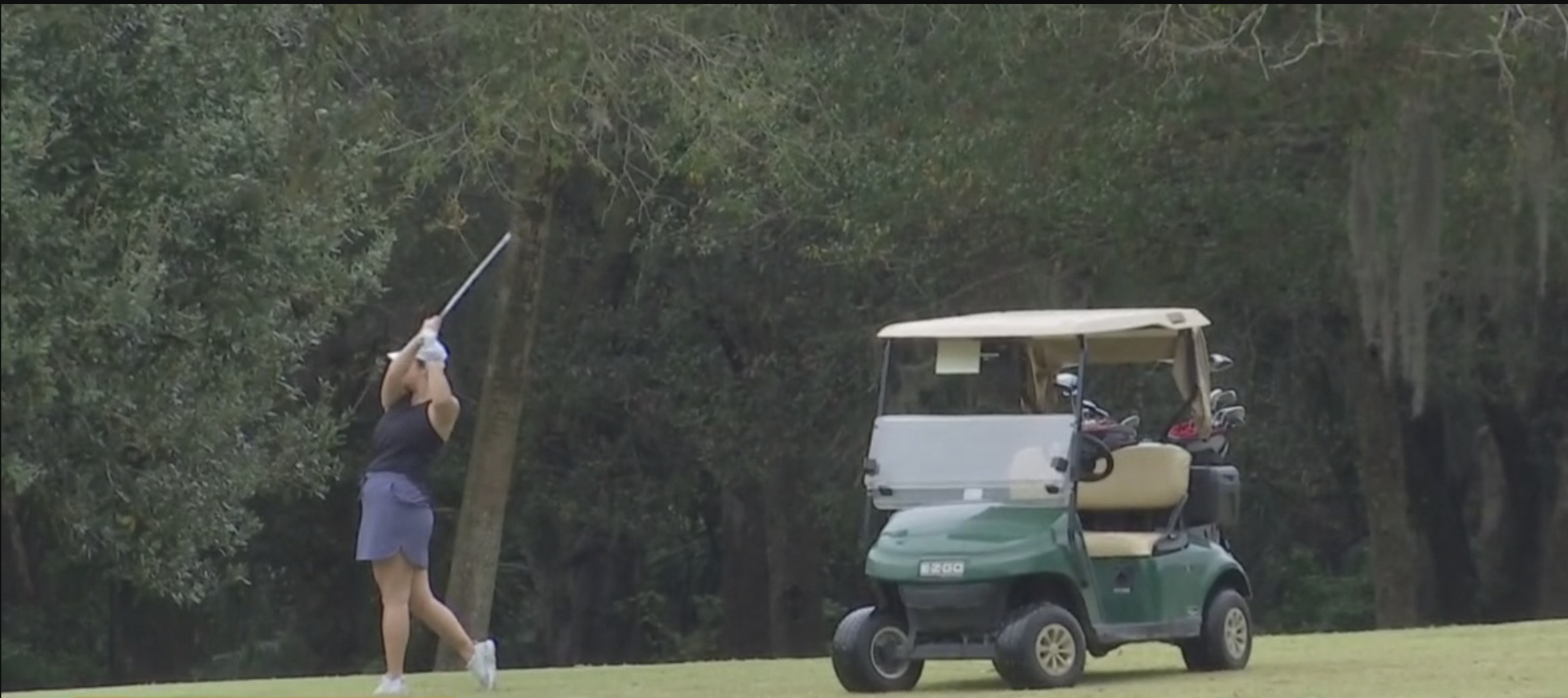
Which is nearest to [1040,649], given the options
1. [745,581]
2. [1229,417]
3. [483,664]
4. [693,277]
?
[1229,417]

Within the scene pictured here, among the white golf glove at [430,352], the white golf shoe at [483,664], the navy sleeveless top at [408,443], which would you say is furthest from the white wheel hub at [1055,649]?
the white golf glove at [430,352]

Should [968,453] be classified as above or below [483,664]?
above

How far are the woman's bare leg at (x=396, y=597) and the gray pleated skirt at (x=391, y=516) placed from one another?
0.22 ft

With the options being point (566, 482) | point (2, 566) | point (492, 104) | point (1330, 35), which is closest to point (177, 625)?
point (2, 566)

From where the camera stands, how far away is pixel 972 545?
1144 centimetres

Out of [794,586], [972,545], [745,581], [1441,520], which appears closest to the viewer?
[972,545]

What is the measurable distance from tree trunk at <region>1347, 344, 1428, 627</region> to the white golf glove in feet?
50.4

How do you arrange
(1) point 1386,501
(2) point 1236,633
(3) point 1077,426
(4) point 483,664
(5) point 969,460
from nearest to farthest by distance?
(3) point 1077,426 → (4) point 483,664 → (5) point 969,460 → (2) point 1236,633 → (1) point 1386,501

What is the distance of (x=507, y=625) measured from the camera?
36438 mm

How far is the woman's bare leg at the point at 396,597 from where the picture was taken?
36.0 ft

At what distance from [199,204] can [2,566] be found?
67.3ft

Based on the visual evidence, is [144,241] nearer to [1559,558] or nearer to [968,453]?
[968,453]

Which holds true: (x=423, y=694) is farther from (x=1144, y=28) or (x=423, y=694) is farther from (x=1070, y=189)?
(x=1070, y=189)

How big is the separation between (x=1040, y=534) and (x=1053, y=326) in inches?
35.9
